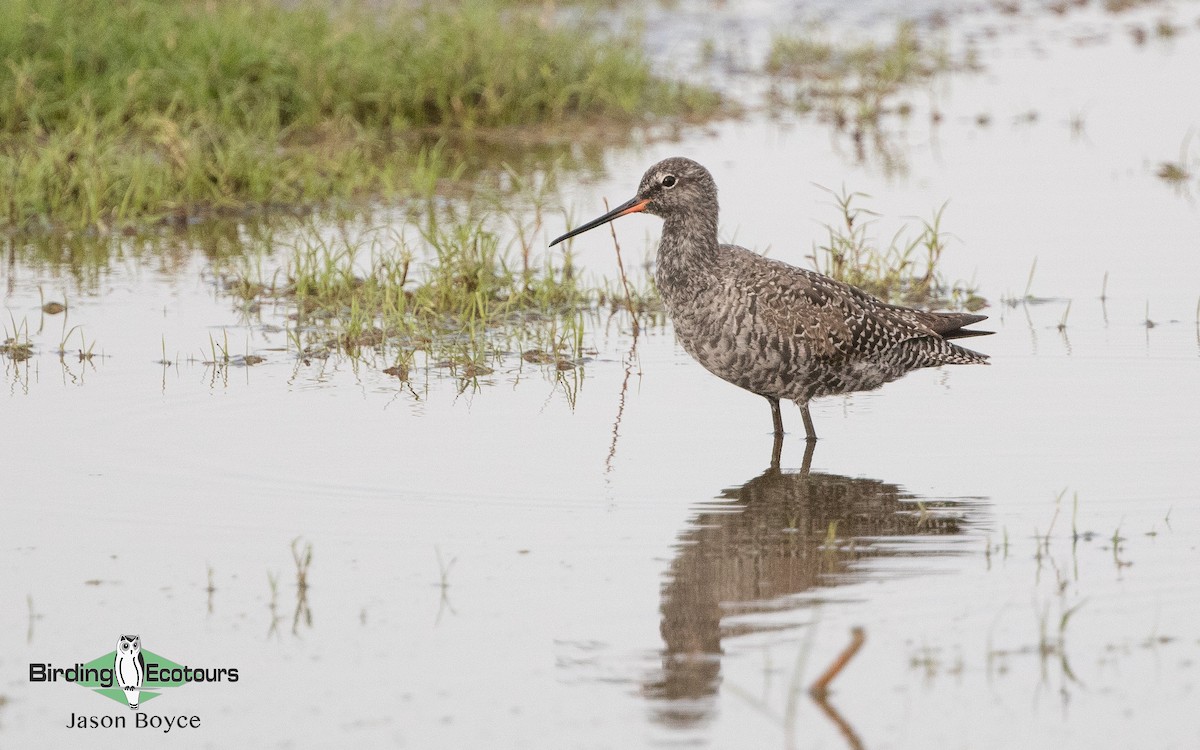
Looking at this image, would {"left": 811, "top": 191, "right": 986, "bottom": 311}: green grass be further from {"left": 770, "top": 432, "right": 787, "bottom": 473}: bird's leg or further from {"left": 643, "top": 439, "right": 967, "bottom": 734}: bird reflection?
{"left": 643, "top": 439, "right": 967, "bottom": 734}: bird reflection

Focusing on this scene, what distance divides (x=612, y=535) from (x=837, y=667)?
1.82 m

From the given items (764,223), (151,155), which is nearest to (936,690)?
(764,223)

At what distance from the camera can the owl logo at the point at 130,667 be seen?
5.48 m

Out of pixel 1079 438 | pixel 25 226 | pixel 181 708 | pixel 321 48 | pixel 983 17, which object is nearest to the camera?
pixel 181 708

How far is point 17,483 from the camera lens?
7543mm

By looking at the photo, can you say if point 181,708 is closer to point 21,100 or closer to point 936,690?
point 936,690

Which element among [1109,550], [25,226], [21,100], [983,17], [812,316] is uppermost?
[983,17]

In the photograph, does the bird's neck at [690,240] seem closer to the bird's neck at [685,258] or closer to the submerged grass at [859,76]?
→ the bird's neck at [685,258]

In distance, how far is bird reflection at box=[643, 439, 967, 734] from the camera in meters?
5.57

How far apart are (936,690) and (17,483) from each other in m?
4.27

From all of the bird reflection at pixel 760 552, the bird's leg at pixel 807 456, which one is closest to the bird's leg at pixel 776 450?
the bird reflection at pixel 760 552

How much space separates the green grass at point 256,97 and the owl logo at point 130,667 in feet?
24.1

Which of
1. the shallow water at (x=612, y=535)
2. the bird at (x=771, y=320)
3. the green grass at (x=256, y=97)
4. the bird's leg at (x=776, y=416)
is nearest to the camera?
the shallow water at (x=612, y=535)

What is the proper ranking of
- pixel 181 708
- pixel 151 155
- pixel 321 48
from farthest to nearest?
pixel 321 48 < pixel 151 155 < pixel 181 708
